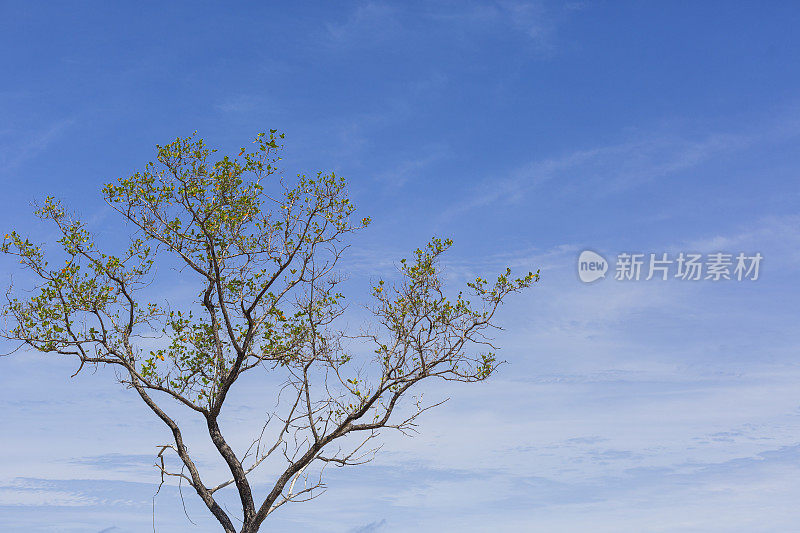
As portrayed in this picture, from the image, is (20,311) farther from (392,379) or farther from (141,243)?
(392,379)

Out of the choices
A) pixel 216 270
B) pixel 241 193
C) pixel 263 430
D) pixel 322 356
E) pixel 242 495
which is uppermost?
pixel 241 193

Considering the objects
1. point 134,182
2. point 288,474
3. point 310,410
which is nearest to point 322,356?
point 310,410

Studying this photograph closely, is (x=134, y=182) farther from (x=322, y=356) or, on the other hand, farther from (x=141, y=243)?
(x=322, y=356)

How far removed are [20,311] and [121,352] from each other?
1798mm

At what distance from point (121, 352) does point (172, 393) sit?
3.59ft

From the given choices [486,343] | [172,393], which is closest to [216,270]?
[172,393]

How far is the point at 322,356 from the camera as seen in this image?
529 inches

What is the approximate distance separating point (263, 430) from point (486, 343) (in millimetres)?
4080

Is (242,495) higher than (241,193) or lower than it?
lower


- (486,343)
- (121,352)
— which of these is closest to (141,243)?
(121,352)

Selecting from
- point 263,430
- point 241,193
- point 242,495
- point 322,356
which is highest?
point 241,193

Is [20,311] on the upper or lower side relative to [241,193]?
lower

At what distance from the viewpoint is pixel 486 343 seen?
43.5 ft

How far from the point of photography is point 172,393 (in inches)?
518
